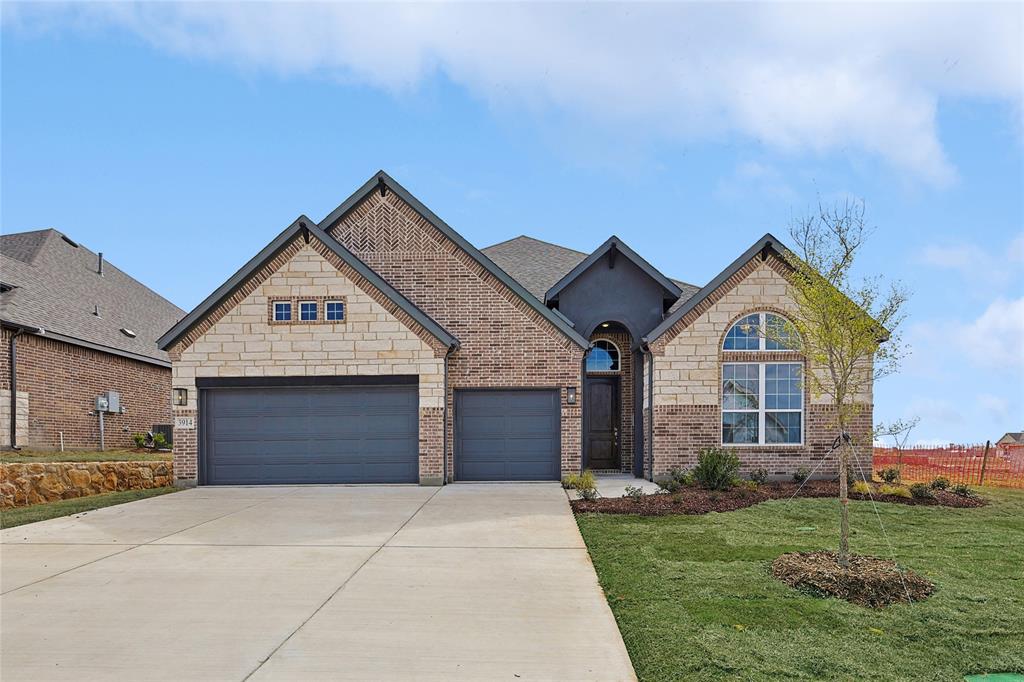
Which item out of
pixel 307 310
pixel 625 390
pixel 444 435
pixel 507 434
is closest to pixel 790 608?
pixel 444 435

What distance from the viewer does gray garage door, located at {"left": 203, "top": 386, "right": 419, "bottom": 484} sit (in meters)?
15.2

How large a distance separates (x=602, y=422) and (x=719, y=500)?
6.03 metres

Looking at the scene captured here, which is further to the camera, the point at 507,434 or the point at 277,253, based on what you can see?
the point at 507,434

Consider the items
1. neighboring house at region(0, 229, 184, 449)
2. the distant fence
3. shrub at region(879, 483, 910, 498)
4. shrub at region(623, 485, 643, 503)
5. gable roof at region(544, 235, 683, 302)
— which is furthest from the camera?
neighboring house at region(0, 229, 184, 449)

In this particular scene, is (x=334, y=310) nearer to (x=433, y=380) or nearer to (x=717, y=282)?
(x=433, y=380)

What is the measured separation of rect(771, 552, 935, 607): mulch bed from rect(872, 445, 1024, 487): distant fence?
10.9 meters

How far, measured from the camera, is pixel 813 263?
25.6ft

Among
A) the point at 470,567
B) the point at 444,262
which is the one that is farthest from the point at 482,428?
the point at 470,567

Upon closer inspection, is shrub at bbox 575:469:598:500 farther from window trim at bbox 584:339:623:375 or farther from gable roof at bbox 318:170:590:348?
window trim at bbox 584:339:623:375

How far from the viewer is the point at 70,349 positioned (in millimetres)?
20859

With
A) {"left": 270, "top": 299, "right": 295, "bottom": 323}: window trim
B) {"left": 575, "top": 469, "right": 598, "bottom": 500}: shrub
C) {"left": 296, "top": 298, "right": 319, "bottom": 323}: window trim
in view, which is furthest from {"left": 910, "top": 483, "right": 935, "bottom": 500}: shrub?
{"left": 270, "top": 299, "right": 295, "bottom": 323}: window trim

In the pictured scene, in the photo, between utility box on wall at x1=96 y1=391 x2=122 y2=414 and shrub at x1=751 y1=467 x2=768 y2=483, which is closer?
shrub at x1=751 y1=467 x2=768 y2=483

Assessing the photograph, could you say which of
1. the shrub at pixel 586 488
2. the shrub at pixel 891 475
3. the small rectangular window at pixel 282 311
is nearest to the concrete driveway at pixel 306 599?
the shrub at pixel 586 488

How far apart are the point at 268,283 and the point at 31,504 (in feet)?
21.2
